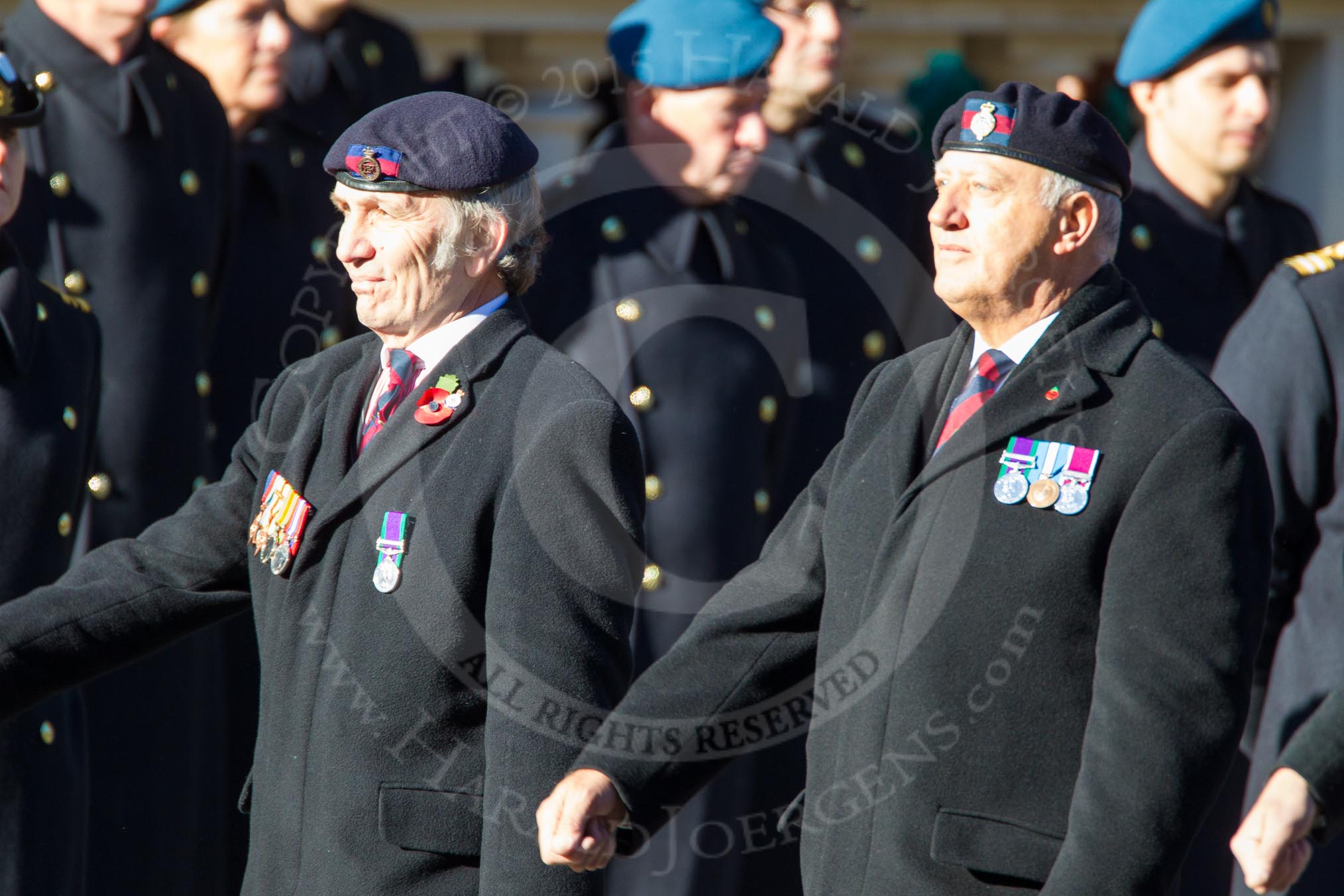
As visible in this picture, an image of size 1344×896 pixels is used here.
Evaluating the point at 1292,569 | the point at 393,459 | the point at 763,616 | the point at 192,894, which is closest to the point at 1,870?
the point at 192,894

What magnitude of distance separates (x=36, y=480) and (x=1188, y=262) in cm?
265

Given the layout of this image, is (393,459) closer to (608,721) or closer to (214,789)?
(608,721)

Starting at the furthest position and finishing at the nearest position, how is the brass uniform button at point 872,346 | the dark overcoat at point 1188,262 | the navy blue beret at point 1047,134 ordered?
the dark overcoat at point 1188,262, the brass uniform button at point 872,346, the navy blue beret at point 1047,134

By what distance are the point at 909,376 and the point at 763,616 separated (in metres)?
0.41

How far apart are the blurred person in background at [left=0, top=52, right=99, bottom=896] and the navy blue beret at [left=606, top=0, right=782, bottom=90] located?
131 centimetres

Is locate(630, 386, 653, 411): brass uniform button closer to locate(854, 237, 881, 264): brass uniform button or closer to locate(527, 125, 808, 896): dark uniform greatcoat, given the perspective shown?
locate(527, 125, 808, 896): dark uniform greatcoat

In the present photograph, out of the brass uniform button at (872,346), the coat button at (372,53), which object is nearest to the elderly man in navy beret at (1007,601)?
the brass uniform button at (872,346)

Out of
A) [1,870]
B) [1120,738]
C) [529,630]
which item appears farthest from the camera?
[1,870]

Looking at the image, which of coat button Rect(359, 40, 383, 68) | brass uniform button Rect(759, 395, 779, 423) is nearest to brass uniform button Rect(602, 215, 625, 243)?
brass uniform button Rect(759, 395, 779, 423)

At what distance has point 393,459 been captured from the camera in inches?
121

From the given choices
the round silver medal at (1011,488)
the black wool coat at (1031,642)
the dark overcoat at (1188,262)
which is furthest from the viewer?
the dark overcoat at (1188,262)

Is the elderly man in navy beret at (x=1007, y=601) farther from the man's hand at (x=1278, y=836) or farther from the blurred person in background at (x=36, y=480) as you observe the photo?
the blurred person in background at (x=36, y=480)

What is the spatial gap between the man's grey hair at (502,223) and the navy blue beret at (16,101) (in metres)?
1.12

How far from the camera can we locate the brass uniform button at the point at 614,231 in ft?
15.3
